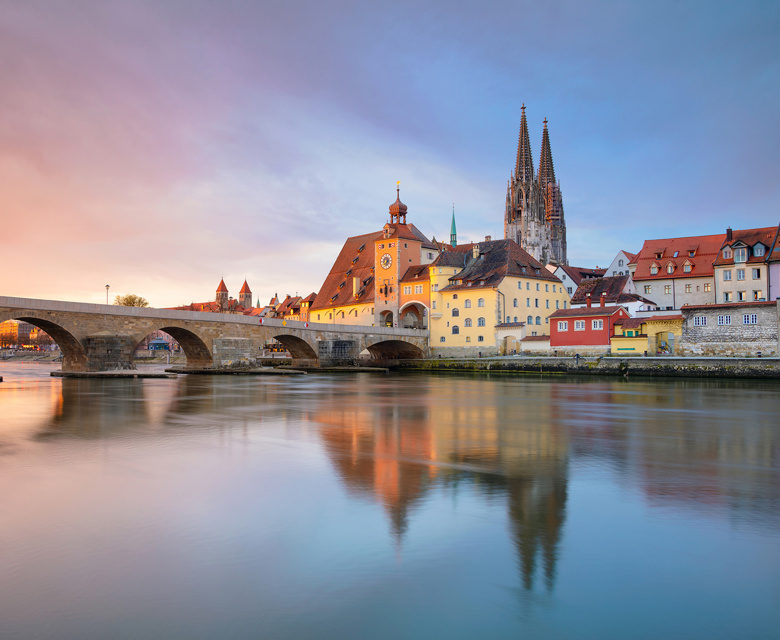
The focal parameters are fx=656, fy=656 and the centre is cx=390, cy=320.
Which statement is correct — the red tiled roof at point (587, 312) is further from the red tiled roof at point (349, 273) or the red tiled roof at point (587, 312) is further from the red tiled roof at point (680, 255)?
the red tiled roof at point (349, 273)

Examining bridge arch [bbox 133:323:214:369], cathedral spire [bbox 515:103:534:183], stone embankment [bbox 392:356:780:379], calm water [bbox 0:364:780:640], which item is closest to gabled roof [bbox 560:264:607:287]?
stone embankment [bbox 392:356:780:379]

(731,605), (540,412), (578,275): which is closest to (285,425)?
(540,412)

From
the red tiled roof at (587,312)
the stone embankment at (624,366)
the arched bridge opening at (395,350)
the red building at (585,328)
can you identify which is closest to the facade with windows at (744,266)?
the red building at (585,328)

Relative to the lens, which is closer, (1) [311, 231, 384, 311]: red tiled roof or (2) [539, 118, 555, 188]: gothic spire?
(1) [311, 231, 384, 311]: red tiled roof

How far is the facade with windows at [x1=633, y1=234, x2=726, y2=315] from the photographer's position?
54.3 meters

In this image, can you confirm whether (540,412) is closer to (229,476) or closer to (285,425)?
(285,425)

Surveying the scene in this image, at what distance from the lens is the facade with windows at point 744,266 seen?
1917 inches

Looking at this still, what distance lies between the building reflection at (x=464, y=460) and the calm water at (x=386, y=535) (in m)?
0.05

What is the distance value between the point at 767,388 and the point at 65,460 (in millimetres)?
30199

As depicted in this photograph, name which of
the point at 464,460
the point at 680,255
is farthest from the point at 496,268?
the point at 464,460

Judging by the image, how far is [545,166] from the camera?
381 feet

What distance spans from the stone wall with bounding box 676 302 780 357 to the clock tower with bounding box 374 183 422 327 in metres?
29.0

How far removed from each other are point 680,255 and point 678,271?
187 centimetres

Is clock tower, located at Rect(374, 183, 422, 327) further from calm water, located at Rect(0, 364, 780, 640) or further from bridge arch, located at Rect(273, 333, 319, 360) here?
calm water, located at Rect(0, 364, 780, 640)
